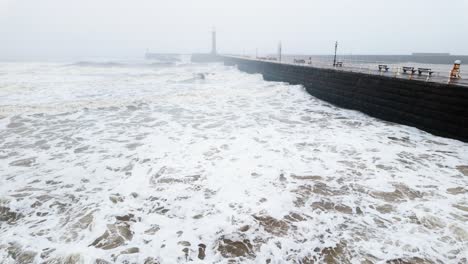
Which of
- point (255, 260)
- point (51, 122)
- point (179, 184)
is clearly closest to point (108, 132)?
point (51, 122)

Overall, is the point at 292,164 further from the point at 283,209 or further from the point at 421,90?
the point at 421,90

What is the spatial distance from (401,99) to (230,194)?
13088 millimetres

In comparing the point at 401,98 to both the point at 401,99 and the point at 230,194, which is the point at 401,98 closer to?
the point at 401,99

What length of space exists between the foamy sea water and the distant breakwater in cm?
85

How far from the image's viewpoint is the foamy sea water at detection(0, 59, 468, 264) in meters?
5.91

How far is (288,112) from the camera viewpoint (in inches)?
781

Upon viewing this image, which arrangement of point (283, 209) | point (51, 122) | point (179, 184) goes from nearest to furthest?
point (283, 209)
point (179, 184)
point (51, 122)

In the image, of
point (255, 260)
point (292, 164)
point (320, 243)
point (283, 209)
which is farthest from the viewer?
point (292, 164)

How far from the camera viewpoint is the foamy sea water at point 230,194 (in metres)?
5.91

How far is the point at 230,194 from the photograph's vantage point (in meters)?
8.23

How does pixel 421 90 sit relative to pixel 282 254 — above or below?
above

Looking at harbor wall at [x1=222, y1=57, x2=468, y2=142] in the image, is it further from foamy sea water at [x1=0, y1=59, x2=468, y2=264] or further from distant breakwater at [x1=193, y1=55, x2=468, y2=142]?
foamy sea water at [x1=0, y1=59, x2=468, y2=264]

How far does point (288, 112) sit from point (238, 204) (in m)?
13.3

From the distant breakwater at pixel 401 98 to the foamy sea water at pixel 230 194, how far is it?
85 centimetres
